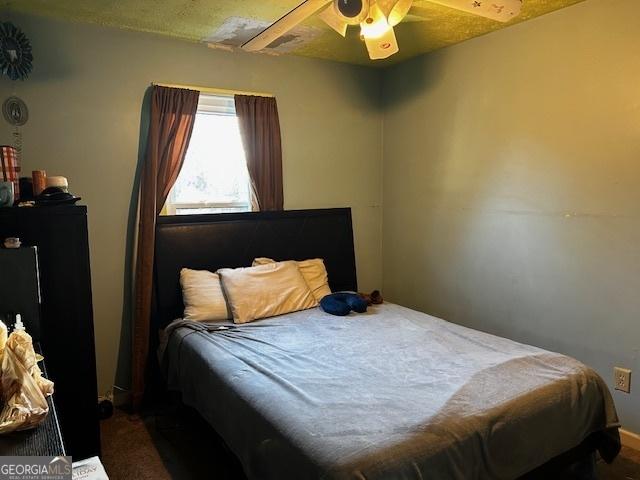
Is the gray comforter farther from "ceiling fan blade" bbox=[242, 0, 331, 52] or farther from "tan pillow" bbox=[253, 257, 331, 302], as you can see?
"ceiling fan blade" bbox=[242, 0, 331, 52]

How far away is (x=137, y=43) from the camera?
2984 mm

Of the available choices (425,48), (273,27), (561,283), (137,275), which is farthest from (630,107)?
(137,275)

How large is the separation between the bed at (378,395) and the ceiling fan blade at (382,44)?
150 centimetres

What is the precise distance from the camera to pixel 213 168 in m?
3.40

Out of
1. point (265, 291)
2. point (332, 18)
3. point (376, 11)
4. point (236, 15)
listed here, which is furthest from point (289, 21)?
point (265, 291)

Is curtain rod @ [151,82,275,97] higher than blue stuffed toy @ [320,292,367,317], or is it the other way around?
curtain rod @ [151,82,275,97]

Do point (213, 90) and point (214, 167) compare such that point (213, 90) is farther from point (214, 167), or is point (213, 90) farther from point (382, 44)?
point (382, 44)

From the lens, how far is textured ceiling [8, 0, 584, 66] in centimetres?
253

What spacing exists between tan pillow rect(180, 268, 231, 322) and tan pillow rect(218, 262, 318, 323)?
6 centimetres

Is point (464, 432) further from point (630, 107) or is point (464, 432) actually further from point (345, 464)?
point (630, 107)

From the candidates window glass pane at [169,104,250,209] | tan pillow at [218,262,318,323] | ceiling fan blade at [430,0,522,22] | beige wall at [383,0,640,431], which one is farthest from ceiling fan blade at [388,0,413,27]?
A: tan pillow at [218,262,318,323]

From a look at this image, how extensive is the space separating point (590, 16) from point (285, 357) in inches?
98.2

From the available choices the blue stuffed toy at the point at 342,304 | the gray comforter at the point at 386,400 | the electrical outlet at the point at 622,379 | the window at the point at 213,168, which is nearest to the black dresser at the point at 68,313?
the gray comforter at the point at 386,400

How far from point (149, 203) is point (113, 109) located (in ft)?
2.10
